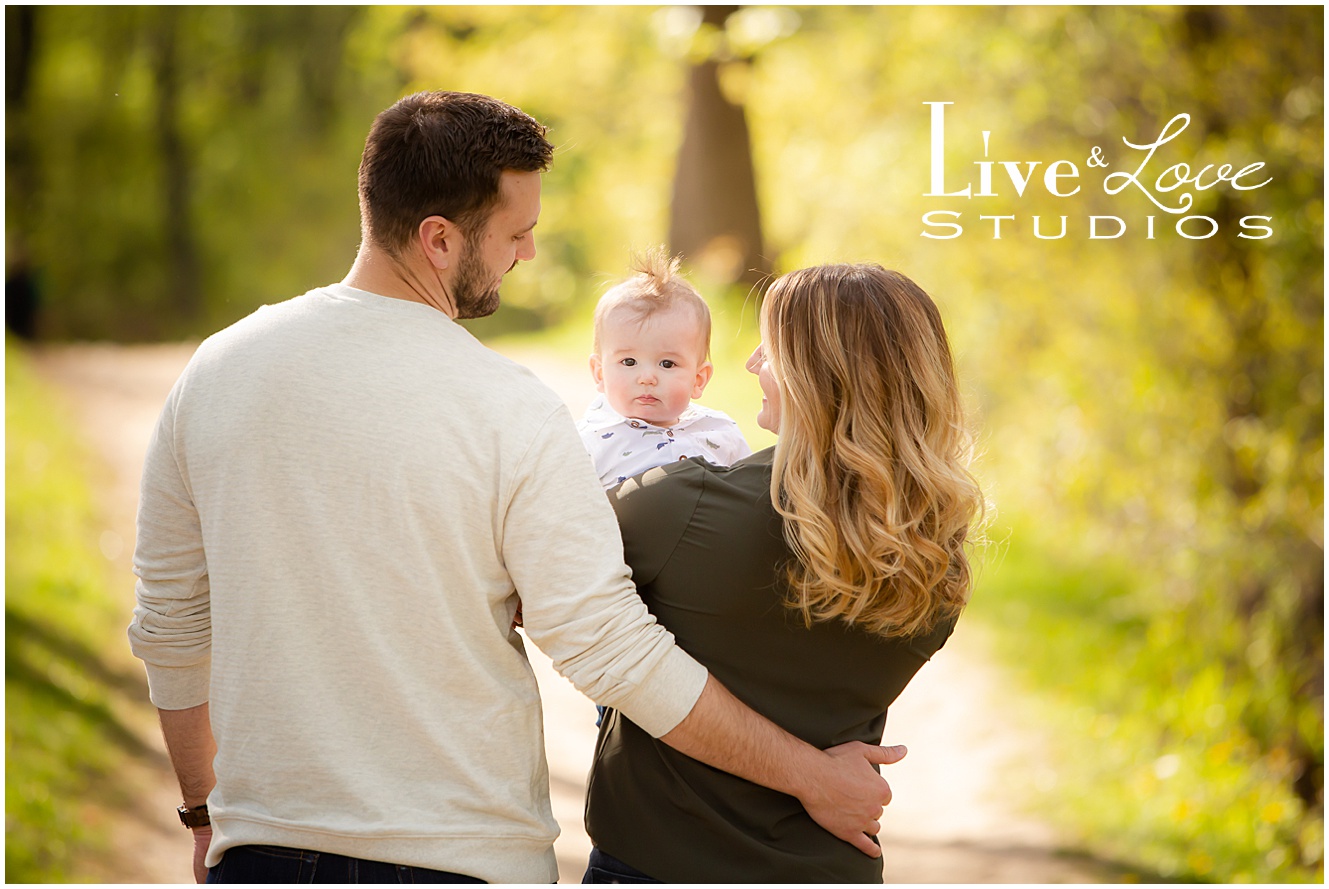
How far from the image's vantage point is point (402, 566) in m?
1.65

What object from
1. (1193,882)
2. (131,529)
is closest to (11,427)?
(131,529)

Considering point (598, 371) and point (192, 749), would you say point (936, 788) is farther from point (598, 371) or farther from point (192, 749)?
point (192, 749)

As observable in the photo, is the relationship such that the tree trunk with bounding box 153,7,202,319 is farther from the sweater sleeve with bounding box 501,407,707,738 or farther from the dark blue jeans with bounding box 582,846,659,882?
the sweater sleeve with bounding box 501,407,707,738

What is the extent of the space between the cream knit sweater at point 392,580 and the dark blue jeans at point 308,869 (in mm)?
18

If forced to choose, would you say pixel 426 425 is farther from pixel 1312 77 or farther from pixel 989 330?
pixel 989 330

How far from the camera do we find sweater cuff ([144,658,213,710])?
199cm

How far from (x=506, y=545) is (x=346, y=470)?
241mm

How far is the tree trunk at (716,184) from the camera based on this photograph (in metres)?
12.5

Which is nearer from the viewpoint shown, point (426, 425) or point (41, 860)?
point (426, 425)

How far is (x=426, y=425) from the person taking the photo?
5.41 ft

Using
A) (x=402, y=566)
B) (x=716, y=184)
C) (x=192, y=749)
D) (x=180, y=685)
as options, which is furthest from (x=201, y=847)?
(x=716, y=184)

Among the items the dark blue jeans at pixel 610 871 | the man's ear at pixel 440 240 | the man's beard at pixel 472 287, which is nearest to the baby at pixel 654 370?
the man's beard at pixel 472 287

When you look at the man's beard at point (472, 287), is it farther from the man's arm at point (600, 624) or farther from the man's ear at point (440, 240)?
the man's arm at point (600, 624)

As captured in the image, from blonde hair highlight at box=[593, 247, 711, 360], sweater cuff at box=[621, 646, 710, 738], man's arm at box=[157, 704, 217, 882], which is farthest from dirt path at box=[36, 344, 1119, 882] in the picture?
sweater cuff at box=[621, 646, 710, 738]
